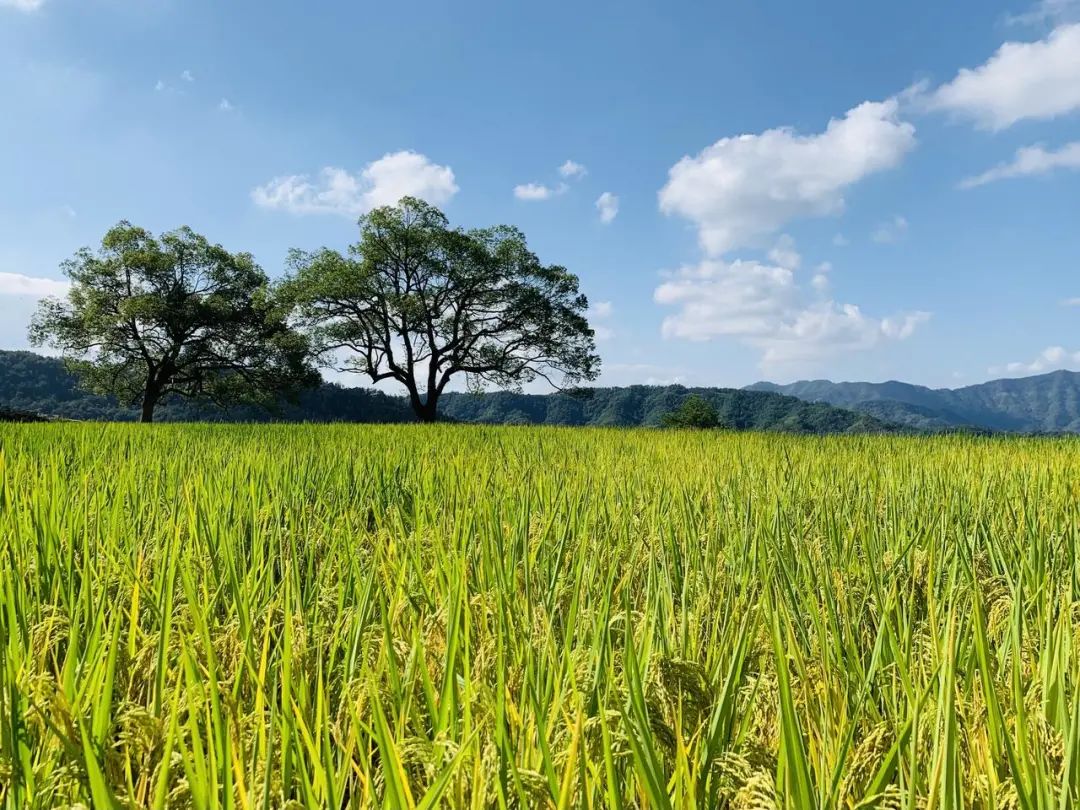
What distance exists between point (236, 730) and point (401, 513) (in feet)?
6.55

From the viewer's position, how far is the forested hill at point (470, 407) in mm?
50375

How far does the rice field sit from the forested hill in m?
12.8

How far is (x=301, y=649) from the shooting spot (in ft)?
4.35

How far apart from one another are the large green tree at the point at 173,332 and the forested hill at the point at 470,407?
2465 millimetres

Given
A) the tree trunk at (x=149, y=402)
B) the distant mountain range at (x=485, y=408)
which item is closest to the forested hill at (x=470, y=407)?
the distant mountain range at (x=485, y=408)

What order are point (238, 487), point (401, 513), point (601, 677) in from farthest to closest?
point (238, 487), point (401, 513), point (601, 677)

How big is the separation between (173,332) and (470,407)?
110 metres

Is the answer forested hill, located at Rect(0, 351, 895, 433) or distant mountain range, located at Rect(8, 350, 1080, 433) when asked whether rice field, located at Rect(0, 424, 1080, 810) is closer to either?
distant mountain range, located at Rect(8, 350, 1080, 433)

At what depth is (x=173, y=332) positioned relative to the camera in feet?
115

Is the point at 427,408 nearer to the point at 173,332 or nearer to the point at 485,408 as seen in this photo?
the point at 173,332

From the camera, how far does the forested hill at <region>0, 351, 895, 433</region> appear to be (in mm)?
50375

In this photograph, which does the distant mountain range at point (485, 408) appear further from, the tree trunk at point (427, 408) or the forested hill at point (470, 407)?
the tree trunk at point (427, 408)

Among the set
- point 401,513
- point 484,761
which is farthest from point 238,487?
→ point 484,761

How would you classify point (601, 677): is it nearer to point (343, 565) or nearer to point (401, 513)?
point (343, 565)
